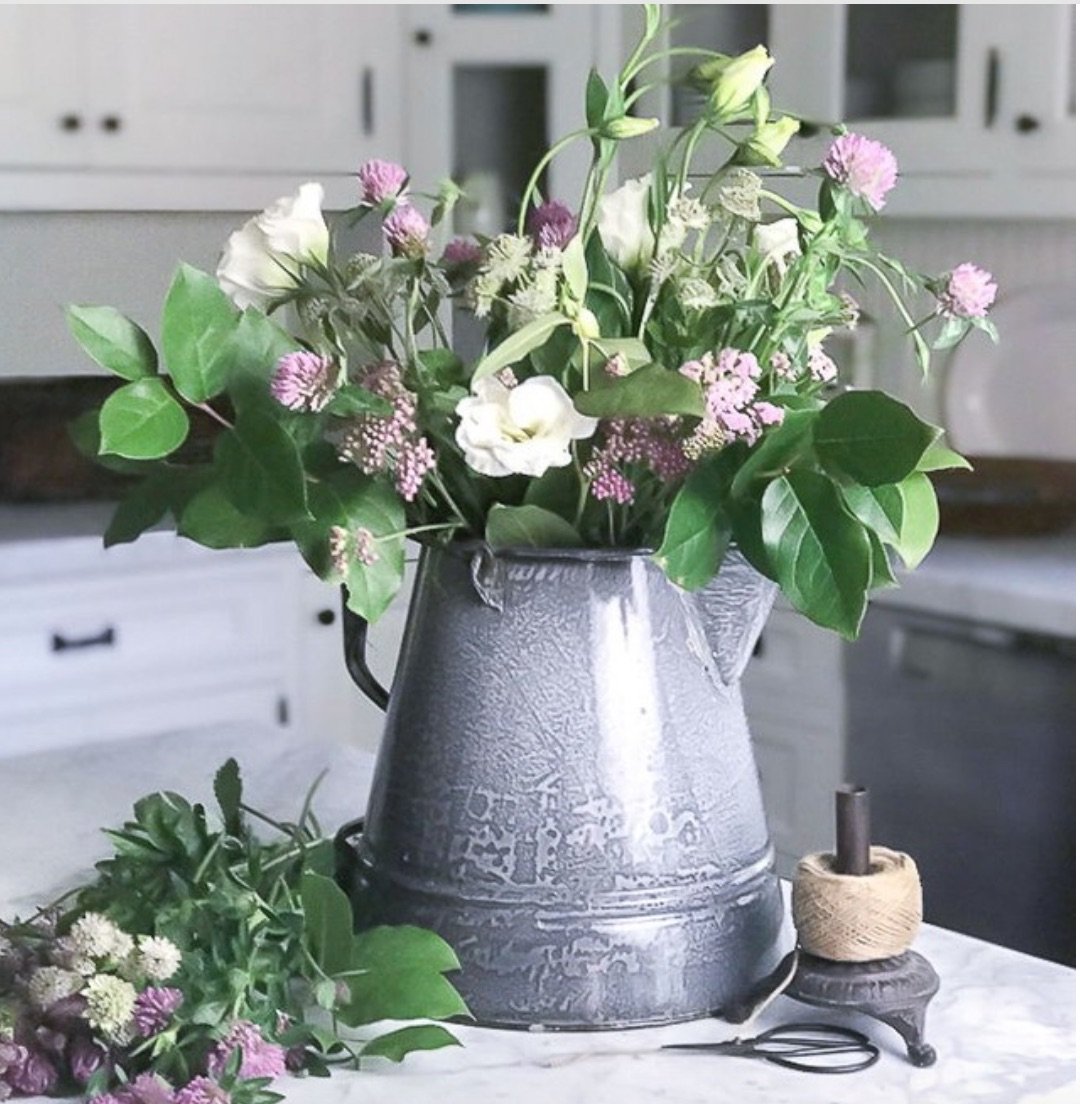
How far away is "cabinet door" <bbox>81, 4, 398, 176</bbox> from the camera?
2518mm

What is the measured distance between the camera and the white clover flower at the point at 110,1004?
66cm

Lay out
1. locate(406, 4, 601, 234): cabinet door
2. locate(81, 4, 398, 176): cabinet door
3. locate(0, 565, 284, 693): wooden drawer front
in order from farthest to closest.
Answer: locate(406, 4, 601, 234): cabinet door
locate(81, 4, 398, 176): cabinet door
locate(0, 565, 284, 693): wooden drawer front

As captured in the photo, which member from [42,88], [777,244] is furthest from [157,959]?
[42,88]

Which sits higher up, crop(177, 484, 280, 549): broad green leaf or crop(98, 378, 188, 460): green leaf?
crop(98, 378, 188, 460): green leaf

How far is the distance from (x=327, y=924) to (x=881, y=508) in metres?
0.28

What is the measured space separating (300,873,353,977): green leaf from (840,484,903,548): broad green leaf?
263mm

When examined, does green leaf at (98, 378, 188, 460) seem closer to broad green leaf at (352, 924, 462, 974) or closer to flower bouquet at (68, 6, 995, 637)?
flower bouquet at (68, 6, 995, 637)

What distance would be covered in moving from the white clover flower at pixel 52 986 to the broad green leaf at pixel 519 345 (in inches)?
11.0

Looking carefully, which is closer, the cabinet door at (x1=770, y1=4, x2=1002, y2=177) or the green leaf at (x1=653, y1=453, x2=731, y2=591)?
the green leaf at (x1=653, y1=453, x2=731, y2=591)

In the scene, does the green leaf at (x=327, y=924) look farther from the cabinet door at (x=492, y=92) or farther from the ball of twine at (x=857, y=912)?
the cabinet door at (x=492, y=92)

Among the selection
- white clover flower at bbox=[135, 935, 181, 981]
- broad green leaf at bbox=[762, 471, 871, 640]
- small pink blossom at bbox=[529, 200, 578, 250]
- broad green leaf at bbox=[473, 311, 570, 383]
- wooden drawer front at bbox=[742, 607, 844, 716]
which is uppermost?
small pink blossom at bbox=[529, 200, 578, 250]

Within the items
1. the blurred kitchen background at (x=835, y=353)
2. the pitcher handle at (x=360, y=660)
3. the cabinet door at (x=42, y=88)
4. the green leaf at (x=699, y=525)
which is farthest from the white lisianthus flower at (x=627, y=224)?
the cabinet door at (x=42, y=88)

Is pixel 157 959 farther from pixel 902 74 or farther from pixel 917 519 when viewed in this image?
pixel 902 74

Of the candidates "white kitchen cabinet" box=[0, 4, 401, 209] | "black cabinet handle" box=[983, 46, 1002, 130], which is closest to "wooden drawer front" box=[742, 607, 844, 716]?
"black cabinet handle" box=[983, 46, 1002, 130]
